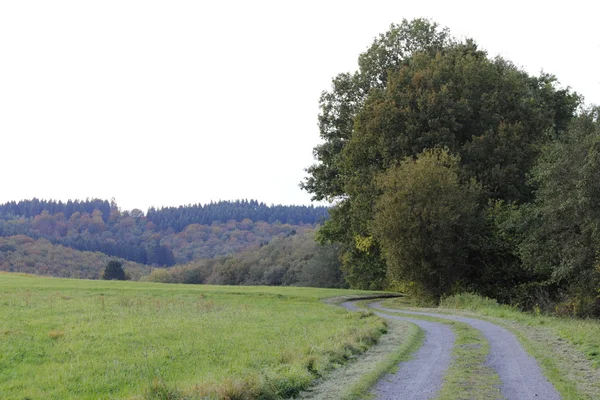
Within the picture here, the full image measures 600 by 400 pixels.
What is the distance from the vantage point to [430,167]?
121ft

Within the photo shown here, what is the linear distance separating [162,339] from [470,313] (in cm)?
1456

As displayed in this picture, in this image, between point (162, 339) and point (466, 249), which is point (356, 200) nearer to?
point (466, 249)

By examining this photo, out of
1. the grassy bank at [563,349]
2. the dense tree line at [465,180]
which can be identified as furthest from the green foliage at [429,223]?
the grassy bank at [563,349]

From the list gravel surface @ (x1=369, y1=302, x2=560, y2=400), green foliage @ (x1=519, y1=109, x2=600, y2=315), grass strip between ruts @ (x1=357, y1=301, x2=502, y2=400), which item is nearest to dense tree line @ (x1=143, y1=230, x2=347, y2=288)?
green foliage @ (x1=519, y1=109, x2=600, y2=315)

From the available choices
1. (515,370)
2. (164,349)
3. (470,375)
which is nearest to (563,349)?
(515,370)

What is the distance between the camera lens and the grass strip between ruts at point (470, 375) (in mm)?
10907

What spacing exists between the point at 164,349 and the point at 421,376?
884 cm

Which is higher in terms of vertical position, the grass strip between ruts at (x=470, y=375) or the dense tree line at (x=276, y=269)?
the dense tree line at (x=276, y=269)

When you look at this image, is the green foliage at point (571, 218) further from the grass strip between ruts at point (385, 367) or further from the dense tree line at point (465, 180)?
the grass strip between ruts at point (385, 367)

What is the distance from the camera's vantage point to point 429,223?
1458 inches

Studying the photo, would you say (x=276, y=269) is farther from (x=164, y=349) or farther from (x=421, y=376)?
(x=421, y=376)

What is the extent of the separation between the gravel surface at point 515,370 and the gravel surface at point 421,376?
1168mm

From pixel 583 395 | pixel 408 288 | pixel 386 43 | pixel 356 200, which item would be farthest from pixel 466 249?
pixel 583 395

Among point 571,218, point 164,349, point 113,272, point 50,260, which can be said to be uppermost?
point 571,218
